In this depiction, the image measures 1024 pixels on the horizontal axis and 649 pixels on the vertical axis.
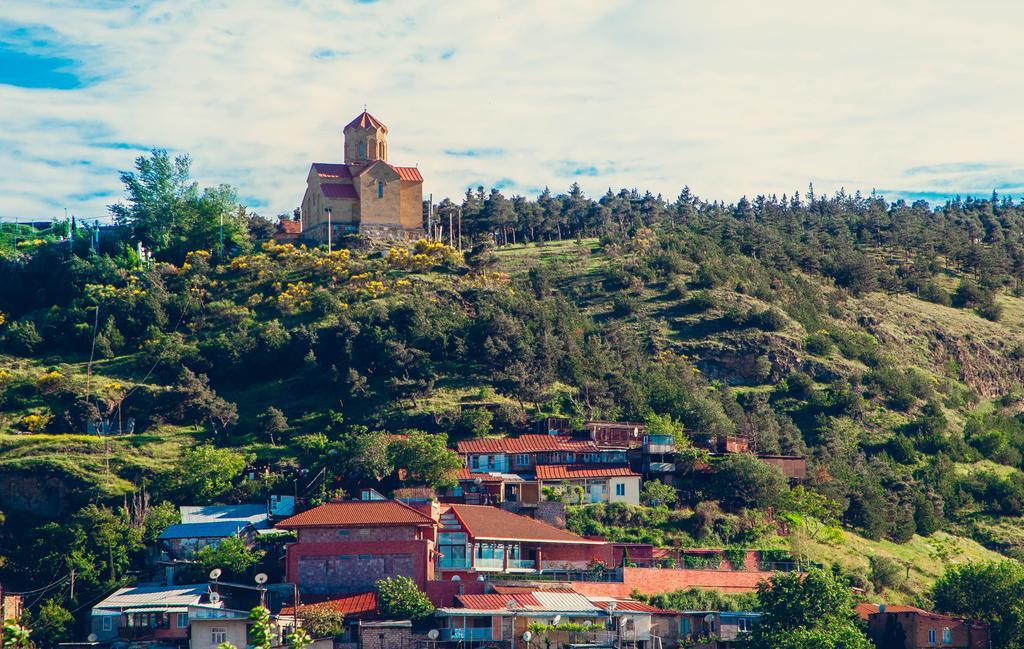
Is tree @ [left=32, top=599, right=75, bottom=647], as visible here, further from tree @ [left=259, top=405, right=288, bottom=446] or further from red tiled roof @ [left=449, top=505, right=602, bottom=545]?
tree @ [left=259, top=405, right=288, bottom=446]

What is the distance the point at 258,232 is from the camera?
113 m

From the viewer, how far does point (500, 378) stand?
87.6m

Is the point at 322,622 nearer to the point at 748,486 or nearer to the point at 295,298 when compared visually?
the point at 748,486

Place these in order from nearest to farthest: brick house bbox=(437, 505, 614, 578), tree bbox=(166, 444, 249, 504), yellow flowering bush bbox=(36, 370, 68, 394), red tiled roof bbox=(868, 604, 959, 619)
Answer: red tiled roof bbox=(868, 604, 959, 619)
brick house bbox=(437, 505, 614, 578)
tree bbox=(166, 444, 249, 504)
yellow flowering bush bbox=(36, 370, 68, 394)

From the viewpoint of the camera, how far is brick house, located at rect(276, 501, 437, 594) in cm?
6775

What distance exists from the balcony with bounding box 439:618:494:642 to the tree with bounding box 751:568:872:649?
37.5 feet

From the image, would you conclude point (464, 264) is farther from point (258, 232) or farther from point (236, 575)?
point (236, 575)

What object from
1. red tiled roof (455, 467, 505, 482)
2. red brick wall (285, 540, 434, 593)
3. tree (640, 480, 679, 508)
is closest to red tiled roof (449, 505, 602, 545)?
red tiled roof (455, 467, 505, 482)

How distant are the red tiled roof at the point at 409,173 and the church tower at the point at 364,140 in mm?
1617

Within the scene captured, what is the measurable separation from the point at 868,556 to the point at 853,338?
3518cm

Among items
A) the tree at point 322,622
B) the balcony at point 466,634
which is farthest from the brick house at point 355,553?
A: the balcony at point 466,634

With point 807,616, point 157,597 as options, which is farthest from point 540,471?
point 157,597

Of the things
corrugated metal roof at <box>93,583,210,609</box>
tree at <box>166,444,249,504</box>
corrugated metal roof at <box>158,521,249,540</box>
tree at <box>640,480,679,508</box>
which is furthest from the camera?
tree at <box>640,480,679,508</box>

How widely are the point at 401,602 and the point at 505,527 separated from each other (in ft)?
29.8
